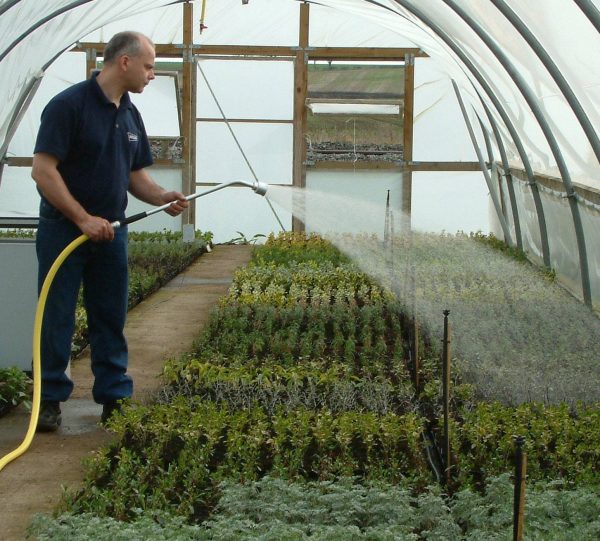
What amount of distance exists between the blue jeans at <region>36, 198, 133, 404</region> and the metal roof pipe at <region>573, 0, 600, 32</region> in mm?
3108

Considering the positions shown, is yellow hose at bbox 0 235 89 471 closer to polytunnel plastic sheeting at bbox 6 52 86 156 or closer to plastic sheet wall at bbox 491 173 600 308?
plastic sheet wall at bbox 491 173 600 308

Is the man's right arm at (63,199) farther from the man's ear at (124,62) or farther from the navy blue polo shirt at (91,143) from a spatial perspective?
the man's ear at (124,62)

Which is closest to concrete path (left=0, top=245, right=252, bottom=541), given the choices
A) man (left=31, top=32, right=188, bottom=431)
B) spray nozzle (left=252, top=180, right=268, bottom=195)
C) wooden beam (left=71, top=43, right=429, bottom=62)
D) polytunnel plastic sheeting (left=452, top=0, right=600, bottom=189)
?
man (left=31, top=32, right=188, bottom=431)

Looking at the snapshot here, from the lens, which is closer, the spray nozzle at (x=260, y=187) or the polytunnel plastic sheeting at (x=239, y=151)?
the spray nozzle at (x=260, y=187)

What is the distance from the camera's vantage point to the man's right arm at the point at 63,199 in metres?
4.53

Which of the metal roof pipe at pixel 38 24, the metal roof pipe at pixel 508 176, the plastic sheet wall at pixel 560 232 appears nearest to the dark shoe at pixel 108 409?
the plastic sheet wall at pixel 560 232

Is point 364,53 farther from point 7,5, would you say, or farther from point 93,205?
point 93,205

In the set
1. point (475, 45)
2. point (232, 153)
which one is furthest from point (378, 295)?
point (232, 153)

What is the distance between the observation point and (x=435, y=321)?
786 centimetres

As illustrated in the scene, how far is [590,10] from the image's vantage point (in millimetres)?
5980

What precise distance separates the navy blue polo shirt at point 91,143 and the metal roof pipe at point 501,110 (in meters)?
5.93

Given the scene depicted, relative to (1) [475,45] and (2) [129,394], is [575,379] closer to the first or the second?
(2) [129,394]

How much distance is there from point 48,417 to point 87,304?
580mm

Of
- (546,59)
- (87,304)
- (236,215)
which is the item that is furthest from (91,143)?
(236,215)
